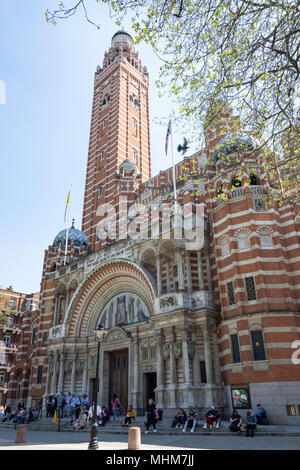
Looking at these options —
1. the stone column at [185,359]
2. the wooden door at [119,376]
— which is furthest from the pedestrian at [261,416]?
the wooden door at [119,376]

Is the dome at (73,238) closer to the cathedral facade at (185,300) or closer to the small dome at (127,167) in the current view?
the cathedral facade at (185,300)

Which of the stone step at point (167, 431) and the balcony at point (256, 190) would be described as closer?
the stone step at point (167, 431)

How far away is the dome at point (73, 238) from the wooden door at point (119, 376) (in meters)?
15.0

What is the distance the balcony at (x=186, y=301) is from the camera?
72.6ft

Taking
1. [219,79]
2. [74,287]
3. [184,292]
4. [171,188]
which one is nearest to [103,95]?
[171,188]

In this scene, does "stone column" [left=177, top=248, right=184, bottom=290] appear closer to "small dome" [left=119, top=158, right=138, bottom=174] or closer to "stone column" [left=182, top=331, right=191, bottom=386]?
"stone column" [left=182, top=331, right=191, bottom=386]

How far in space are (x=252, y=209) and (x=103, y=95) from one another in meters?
36.1

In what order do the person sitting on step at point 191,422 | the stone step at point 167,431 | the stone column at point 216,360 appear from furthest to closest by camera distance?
1. the stone column at point 216,360
2. the person sitting on step at point 191,422
3. the stone step at point 167,431

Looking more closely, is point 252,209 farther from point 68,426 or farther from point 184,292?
point 68,426

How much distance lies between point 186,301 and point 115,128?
2925 centimetres

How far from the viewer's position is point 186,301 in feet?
73.7

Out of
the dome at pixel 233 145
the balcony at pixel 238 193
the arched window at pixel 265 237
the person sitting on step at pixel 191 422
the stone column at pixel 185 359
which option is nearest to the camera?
the dome at pixel 233 145

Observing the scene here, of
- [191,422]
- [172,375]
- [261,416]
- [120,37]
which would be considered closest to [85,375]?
[172,375]

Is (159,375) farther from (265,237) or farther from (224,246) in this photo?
(265,237)
